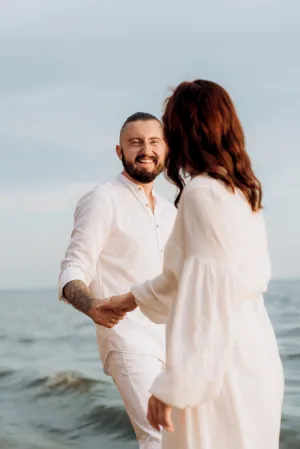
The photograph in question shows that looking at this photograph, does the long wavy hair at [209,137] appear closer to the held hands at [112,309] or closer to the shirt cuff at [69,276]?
the held hands at [112,309]

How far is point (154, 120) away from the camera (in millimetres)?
5660

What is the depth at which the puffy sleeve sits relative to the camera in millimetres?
3195

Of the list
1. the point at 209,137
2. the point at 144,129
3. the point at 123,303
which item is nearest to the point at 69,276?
the point at 144,129

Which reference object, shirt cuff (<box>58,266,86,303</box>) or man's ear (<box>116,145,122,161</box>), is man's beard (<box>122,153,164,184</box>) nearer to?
man's ear (<box>116,145,122,161</box>)

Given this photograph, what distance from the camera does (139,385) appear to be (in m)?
4.96

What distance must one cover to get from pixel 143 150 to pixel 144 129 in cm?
13

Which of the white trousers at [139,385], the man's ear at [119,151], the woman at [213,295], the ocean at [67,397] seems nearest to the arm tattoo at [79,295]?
the white trousers at [139,385]

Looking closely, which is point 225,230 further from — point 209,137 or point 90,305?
point 90,305

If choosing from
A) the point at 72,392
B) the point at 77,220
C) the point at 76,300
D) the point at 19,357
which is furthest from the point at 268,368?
the point at 19,357

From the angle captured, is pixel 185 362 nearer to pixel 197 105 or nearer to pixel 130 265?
pixel 197 105

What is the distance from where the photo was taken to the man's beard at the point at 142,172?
218 inches

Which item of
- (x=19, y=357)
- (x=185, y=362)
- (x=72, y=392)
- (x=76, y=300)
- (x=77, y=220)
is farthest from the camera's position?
Answer: (x=19, y=357)

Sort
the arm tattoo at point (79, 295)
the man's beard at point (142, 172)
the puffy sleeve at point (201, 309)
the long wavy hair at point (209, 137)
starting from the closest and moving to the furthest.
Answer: the puffy sleeve at point (201, 309) < the long wavy hair at point (209, 137) < the arm tattoo at point (79, 295) < the man's beard at point (142, 172)

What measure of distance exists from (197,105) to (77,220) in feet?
6.72
